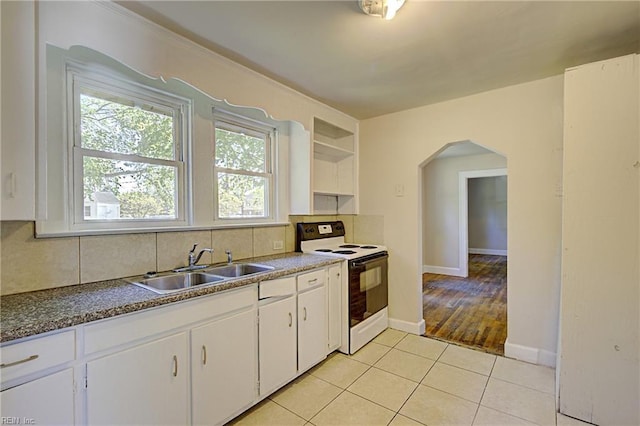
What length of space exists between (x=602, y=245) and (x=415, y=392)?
1.53m

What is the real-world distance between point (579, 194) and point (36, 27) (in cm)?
307

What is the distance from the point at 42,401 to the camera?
110 centimetres

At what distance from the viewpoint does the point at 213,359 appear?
1646 millimetres

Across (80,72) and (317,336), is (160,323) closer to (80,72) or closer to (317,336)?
(317,336)

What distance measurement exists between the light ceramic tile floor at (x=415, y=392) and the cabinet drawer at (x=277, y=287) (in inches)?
28.5

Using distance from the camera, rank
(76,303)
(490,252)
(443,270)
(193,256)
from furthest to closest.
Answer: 1. (490,252)
2. (443,270)
3. (193,256)
4. (76,303)

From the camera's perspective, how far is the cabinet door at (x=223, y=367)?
1.58 meters

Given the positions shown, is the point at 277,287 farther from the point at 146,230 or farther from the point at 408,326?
the point at 408,326

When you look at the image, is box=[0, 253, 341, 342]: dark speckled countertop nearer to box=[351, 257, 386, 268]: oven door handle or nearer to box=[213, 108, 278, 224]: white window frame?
box=[213, 108, 278, 224]: white window frame

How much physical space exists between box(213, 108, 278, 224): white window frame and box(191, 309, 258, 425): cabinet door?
93 centimetres

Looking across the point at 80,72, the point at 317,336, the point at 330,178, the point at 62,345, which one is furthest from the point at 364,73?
the point at 62,345

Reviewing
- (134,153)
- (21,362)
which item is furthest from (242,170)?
(21,362)

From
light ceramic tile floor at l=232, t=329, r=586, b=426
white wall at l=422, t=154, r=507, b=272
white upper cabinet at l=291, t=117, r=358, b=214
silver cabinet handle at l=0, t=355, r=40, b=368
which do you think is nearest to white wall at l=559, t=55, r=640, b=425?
light ceramic tile floor at l=232, t=329, r=586, b=426

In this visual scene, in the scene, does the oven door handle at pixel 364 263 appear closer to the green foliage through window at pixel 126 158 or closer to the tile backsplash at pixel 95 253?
the tile backsplash at pixel 95 253
